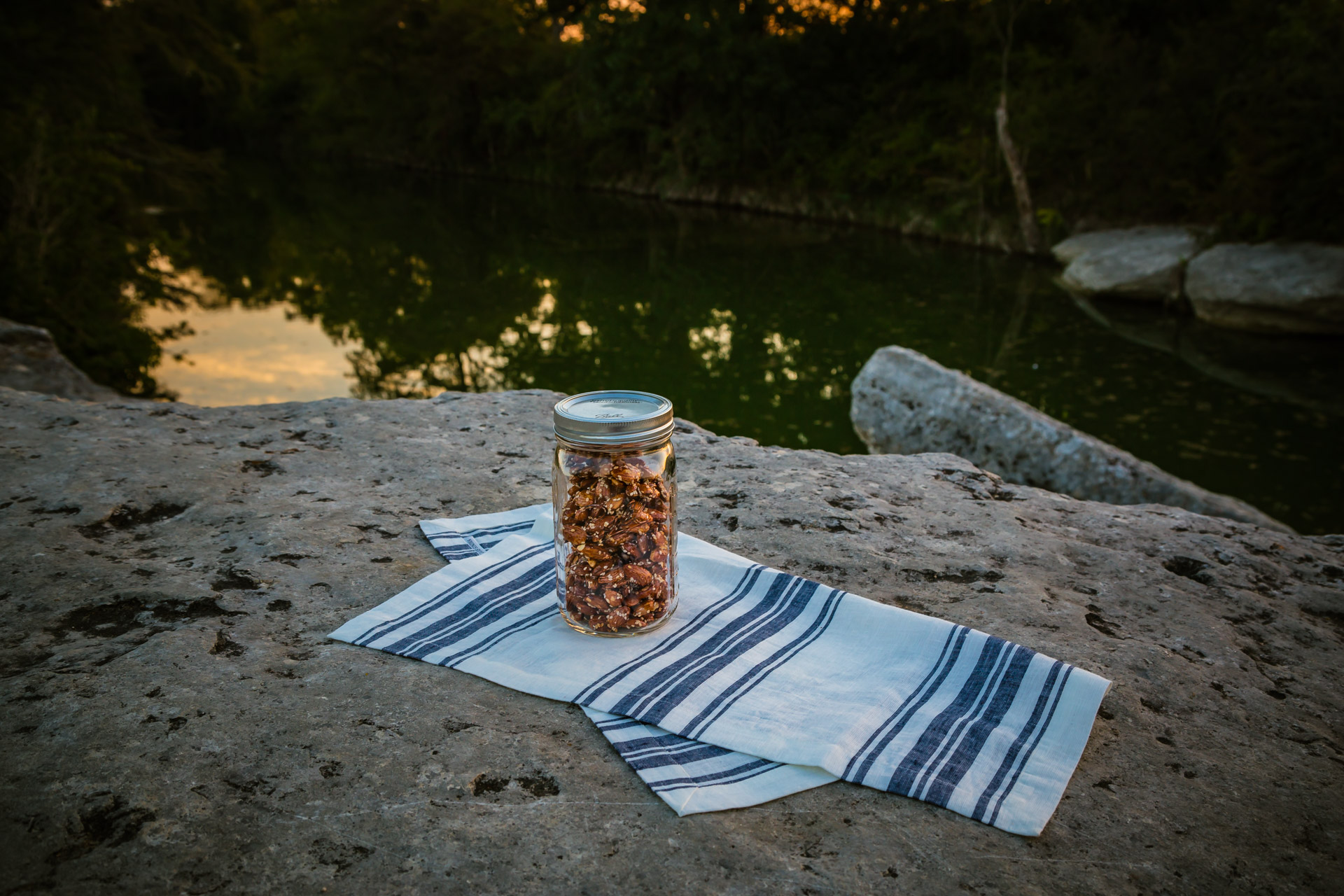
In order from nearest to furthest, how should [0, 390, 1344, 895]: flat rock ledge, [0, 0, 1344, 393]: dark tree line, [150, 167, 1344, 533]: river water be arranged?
[0, 390, 1344, 895]: flat rock ledge
[150, 167, 1344, 533]: river water
[0, 0, 1344, 393]: dark tree line

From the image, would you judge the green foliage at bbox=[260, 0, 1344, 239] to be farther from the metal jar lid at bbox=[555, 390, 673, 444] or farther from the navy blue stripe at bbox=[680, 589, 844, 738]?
the metal jar lid at bbox=[555, 390, 673, 444]

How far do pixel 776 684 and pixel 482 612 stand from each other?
527 mm

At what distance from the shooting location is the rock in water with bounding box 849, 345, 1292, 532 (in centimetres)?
344

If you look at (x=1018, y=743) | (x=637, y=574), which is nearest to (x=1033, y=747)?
(x=1018, y=743)

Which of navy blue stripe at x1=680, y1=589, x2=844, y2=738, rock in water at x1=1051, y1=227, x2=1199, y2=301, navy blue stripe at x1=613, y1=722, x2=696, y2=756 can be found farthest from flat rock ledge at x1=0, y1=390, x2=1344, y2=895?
rock in water at x1=1051, y1=227, x2=1199, y2=301

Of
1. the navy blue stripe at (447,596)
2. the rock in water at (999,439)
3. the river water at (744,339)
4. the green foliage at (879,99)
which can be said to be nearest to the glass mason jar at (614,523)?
the navy blue stripe at (447,596)

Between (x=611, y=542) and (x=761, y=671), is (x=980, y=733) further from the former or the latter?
(x=611, y=542)

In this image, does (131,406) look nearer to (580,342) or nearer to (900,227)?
(580,342)

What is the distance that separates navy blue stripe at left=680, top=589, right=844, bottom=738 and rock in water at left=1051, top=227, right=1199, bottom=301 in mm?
10440

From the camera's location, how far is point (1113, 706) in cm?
127

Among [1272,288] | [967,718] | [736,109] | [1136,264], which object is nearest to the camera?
[967,718]

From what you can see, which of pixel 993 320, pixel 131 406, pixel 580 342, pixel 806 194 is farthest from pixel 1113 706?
pixel 806 194

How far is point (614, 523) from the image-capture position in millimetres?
1354

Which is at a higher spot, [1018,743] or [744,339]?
[1018,743]
